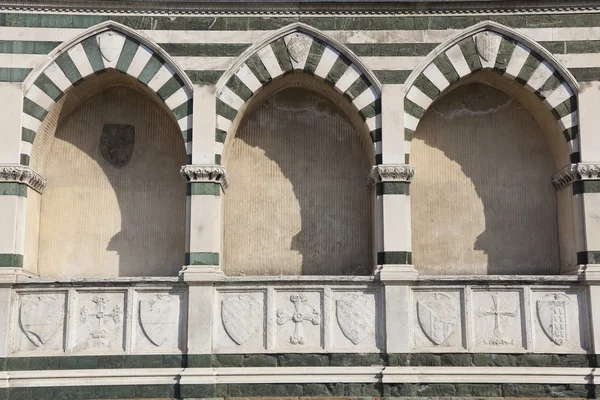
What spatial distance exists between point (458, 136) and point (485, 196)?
3.07 feet

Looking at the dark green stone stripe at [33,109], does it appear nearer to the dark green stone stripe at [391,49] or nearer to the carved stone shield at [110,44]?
the carved stone shield at [110,44]

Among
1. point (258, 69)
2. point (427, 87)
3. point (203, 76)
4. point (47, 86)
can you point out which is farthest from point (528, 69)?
point (47, 86)

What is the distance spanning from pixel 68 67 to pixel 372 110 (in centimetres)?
409

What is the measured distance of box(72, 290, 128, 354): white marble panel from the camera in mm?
9641

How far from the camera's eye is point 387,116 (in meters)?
10.1

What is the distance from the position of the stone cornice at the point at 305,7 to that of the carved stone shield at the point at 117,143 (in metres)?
1.67

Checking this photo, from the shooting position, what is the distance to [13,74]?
10125 millimetres

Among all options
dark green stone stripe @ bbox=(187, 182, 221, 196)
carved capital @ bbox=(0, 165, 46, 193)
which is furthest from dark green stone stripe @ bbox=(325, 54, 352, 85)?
carved capital @ bbox=(0, 165, 46, 193)

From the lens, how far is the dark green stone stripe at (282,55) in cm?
1026

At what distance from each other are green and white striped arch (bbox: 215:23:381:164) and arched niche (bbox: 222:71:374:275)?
1.02 ft

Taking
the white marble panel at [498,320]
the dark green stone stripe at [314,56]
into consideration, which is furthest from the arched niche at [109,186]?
the white marble panel at [498,320]

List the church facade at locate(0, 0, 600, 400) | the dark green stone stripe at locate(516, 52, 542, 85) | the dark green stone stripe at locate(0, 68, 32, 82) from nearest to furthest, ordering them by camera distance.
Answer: the church facade at locate(0, 0, 600, 400)
the dark green stone stripe at locate(0, 68, 32, 82)
the dark green stone stripe at locate(516, 52, 542, 85)

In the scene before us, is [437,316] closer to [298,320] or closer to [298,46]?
[298,320]

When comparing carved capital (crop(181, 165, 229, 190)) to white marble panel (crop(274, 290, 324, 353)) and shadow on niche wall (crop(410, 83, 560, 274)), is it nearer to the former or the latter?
white marble panel (crop(274, 290, 324, 353))
